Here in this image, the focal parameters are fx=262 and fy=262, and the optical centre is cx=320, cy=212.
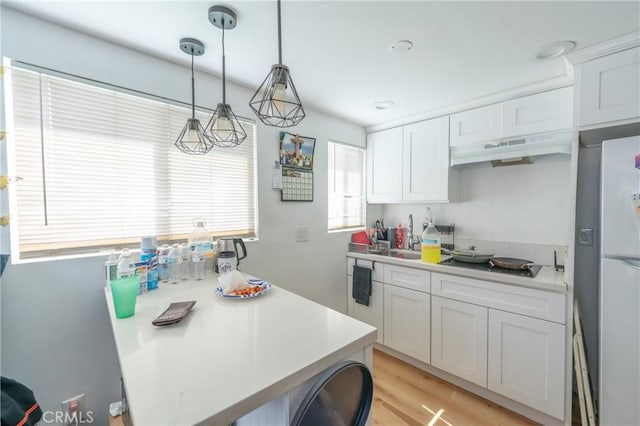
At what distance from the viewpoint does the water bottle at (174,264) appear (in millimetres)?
1487

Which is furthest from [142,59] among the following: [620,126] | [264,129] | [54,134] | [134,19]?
[620,126]

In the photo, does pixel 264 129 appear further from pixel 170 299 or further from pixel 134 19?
pixel 170 299

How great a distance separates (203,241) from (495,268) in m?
2.02

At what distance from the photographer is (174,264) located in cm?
150

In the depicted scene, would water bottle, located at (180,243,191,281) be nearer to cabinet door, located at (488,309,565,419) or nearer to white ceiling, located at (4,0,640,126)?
white ceiling, located at (4,0,640,126)

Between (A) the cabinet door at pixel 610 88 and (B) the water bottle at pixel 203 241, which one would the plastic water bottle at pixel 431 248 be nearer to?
(A) the cabinet door at pixel 610 88

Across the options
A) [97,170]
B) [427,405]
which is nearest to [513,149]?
[427,405]

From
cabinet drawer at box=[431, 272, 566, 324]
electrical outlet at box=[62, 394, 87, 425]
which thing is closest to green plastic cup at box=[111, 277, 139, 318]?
electrical outlet at box=[62, 394, 87, 425]

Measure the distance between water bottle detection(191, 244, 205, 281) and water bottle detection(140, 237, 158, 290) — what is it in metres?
0.20

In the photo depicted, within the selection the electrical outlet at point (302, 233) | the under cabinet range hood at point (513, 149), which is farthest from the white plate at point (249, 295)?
the under cabinet range hood at point (513, 149)

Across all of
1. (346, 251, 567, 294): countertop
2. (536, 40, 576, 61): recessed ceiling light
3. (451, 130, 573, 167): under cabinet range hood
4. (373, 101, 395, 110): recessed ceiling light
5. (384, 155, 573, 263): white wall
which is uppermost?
(373, 101, 395, 110): recessed ceiling light

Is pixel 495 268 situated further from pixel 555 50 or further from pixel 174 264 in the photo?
pixel 174 264

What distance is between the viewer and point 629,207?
51.9 inches

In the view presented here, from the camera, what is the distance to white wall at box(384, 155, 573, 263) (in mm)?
1986
